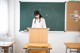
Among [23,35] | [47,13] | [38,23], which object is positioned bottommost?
[23,35]

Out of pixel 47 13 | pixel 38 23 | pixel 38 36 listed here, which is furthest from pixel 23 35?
pixel 38 36

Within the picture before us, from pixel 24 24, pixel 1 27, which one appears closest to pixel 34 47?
Answer: pixel 1 27

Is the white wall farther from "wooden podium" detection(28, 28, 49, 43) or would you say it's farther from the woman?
"wooden podium" detection(28, 28, 49, 43)

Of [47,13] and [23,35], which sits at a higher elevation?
[47,13]

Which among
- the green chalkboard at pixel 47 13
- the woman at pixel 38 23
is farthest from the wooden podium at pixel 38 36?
the green chalkboard at pixel 47 13

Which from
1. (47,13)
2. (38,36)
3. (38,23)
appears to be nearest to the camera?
(38,36)

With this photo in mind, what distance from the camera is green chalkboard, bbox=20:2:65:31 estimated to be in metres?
6.23

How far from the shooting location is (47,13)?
6.26 m

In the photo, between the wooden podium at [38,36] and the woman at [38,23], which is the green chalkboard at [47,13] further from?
the wooden podium at [38,36]

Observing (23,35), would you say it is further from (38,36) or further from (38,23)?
(38,36)

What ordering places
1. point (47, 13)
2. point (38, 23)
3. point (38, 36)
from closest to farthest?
point (38, 36) < point (38, 23) < point (47, 13)

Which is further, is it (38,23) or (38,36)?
(38,23)

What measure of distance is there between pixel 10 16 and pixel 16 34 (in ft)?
2.42

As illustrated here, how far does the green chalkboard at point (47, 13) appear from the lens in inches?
245
